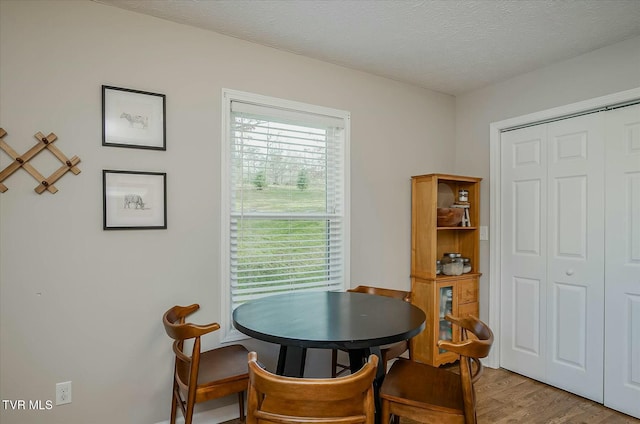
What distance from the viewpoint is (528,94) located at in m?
3.16

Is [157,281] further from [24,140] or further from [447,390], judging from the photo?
[447,390]

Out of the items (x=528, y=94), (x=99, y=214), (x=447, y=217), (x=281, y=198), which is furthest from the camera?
(x=447, y=217)

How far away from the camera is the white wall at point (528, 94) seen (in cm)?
261

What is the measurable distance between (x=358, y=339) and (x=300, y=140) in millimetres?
1702

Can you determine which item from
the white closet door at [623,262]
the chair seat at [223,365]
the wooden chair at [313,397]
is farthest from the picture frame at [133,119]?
the white closet door at [623,262]

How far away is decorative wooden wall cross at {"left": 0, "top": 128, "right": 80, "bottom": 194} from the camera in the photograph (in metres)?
1.89

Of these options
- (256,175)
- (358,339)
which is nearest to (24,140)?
(256,175)

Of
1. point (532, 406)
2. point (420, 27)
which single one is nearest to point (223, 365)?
point (532, 406)

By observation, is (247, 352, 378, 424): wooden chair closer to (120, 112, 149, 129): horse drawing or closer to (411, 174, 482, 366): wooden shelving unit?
(120, 112, 149, 129): horse drawing

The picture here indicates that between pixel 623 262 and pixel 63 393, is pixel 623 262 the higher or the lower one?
the higher one

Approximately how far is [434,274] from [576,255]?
1074 millimetres

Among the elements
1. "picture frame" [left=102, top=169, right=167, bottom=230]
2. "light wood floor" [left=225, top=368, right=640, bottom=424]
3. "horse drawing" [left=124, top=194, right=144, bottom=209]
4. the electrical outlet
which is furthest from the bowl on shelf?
the electrical outlet

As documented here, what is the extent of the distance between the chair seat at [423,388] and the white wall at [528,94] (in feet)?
5.80

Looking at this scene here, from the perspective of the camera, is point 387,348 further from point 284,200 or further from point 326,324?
point 284,200
